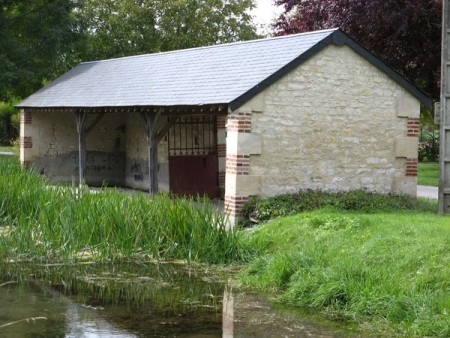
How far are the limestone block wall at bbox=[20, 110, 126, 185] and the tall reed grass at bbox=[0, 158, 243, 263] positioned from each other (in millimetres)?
10210

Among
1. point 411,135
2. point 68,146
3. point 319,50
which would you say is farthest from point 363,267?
point 68,146

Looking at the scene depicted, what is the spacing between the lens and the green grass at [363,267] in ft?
26.1

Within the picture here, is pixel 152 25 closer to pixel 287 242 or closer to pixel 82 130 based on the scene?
pixel 82 130

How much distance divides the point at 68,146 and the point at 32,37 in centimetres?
635

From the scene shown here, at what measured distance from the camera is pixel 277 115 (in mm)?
13719

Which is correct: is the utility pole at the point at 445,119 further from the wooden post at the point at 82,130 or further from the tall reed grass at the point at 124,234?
the wooden post at the point at 82,130

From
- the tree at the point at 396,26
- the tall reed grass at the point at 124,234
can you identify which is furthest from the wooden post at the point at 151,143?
the tree at the point at 396,26

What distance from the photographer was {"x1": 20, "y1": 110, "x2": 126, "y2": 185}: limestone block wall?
21.2 meters

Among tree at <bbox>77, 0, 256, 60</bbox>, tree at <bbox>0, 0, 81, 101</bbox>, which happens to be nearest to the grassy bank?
tree at <bbox>0, 0, 81, 101</bbox>

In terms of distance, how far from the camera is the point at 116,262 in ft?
35.3

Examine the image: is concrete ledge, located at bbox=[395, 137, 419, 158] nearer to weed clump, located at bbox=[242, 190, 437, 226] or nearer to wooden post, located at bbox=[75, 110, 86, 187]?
weed clump, located at bbox=[242, 190, 437, 226]

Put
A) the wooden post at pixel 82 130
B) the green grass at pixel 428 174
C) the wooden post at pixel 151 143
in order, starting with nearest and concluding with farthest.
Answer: the wooden post at pixel 151 143, the wooden post at pixel 82 130, the green grass at pixel 428 174

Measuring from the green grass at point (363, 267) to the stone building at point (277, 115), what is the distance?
1833 mm

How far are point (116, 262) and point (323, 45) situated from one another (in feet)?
18.9
